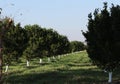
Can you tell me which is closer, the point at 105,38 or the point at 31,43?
the point at 105,38

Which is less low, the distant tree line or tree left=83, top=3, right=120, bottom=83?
the distant tree line

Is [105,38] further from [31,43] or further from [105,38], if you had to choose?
[31,43]

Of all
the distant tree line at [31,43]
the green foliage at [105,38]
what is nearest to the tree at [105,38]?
the green foliage at [105,38]

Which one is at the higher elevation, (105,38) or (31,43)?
(31,43)

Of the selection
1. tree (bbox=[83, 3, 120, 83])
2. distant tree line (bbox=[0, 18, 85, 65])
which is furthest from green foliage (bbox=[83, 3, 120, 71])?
distant tree line (bbox=[0, 18, 85, 65])

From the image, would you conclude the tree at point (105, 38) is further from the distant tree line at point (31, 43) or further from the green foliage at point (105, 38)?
the distant tree line at point (31, 43)

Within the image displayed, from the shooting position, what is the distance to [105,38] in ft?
93.1

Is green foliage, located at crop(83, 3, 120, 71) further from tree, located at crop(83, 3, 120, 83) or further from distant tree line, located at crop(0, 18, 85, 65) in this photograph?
distant tree line, located at crop(0, 18, 85, 65)

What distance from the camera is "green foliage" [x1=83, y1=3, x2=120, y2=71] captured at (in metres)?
27.8

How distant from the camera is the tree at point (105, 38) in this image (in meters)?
27.8

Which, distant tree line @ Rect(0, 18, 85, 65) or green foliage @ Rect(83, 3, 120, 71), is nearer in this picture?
green foliage @ Rect(83, 3, 120, 71)

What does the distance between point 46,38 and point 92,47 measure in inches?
1861

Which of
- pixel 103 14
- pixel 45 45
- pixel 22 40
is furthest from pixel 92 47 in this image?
pixel 45 45

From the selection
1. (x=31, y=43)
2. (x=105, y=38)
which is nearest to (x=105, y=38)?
(x=105, y=38)
